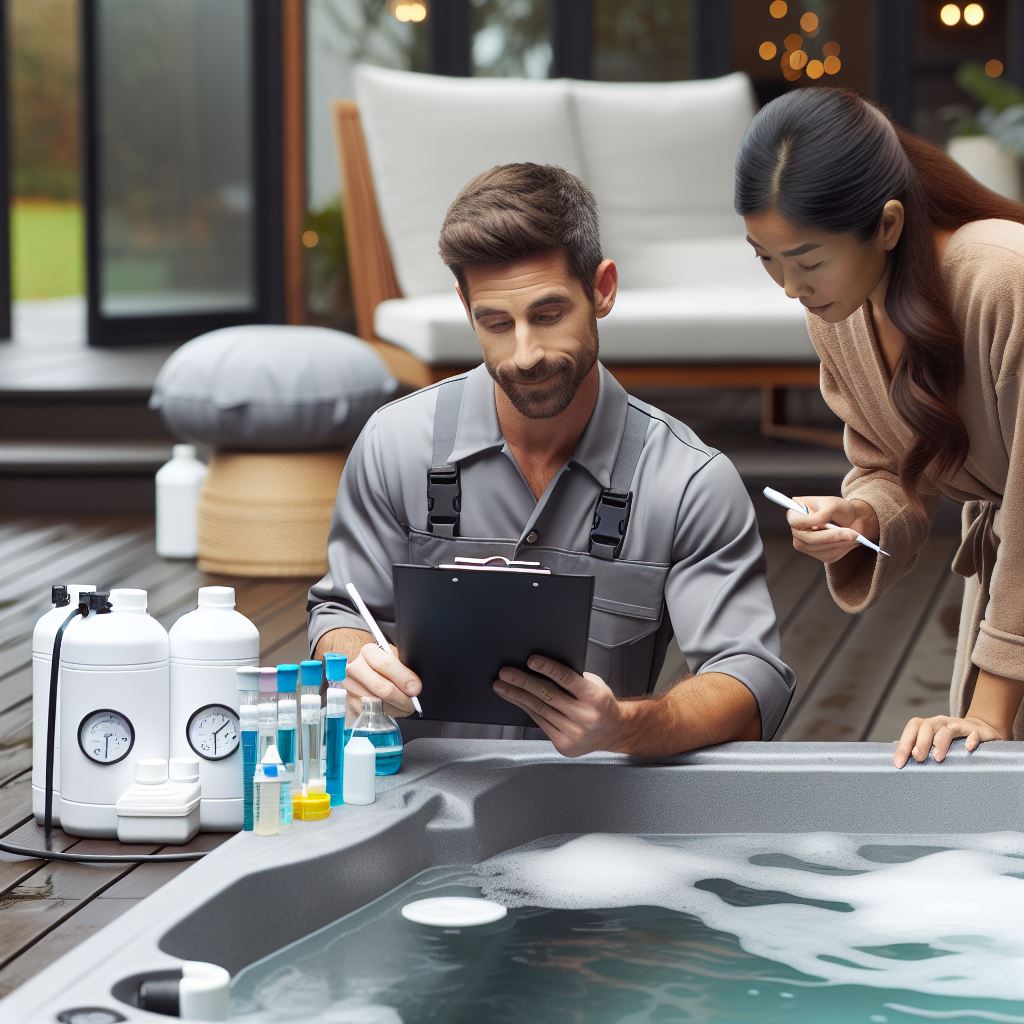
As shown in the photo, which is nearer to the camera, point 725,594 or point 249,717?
point 249,717

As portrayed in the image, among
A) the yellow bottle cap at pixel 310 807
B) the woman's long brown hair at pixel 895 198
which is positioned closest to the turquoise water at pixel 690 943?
the yellow bottle cap at pixel 310 807

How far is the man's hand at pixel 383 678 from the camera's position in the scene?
5.55 feet

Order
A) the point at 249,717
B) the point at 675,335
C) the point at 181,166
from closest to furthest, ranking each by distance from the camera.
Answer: the point at 249,717
the point at 675,335
the point at 181,166

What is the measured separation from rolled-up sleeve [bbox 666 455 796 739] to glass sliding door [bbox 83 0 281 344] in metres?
4.92

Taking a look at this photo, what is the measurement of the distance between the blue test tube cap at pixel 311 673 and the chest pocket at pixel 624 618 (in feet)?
1.41

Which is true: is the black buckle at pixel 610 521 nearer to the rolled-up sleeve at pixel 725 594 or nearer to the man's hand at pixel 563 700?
the rolled-up sleeve at pixel 725 594

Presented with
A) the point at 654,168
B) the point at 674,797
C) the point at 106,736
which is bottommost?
the point at 674,797

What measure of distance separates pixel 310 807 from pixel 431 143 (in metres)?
3.35

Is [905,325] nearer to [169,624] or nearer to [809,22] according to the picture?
[169,624]

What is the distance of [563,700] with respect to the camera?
5.46ft

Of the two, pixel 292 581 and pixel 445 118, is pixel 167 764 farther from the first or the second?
pixel 445 118

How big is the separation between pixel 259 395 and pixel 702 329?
1.14 m

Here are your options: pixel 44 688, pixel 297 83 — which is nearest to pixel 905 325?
pixel 44 688

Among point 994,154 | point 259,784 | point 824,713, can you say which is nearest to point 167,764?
point 259,784
